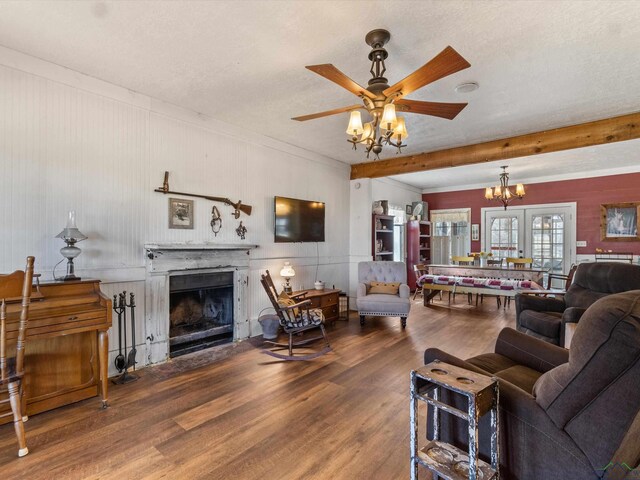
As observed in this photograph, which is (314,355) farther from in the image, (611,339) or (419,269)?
(419,269)

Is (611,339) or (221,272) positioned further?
(221,272)

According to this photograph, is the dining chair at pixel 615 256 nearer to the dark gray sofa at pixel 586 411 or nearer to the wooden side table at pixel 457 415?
the dark gray sofa at pixel 586 411

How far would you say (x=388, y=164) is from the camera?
5.73 m

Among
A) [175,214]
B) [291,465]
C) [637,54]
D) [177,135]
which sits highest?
[637,54]

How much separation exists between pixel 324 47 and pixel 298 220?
287cm

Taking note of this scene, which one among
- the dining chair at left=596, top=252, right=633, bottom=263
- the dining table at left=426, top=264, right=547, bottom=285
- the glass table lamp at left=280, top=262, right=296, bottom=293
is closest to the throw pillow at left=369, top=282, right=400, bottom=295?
the glass table lamp at left=280, top=262, right=296, bottom=293

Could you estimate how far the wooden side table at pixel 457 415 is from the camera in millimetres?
1398

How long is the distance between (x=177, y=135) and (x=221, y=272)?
5.62 feet

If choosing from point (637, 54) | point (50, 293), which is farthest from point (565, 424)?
point (50, 293)

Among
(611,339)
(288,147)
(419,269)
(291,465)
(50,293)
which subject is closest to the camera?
(611,339)

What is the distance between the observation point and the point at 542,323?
333cm

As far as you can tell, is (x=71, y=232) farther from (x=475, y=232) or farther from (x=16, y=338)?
(x=475, y=232)

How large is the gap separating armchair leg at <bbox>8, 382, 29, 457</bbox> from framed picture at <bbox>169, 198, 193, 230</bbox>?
1.96 metres

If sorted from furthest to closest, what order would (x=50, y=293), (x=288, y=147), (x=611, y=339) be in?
(x=288, y=147), (x=50, y=293), (x=611, y=339)
